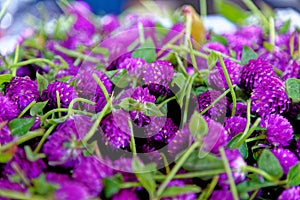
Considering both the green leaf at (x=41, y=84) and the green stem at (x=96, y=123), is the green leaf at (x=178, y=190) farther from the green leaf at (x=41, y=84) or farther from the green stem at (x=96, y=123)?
the green leaf at (x=41, y=84)

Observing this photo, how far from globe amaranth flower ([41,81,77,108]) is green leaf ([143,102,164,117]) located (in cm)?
8

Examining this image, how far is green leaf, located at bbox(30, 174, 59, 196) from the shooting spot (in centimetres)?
35

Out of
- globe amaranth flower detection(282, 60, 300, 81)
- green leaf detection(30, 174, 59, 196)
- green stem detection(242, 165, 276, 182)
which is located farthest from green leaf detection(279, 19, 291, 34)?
green leaf detection(30, 174, 59, 196)

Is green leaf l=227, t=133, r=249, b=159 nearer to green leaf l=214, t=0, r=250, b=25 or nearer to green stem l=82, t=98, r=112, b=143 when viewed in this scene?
green stem l=82, t=98, r=112, b=143

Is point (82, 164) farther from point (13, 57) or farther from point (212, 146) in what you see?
point (13, 57)

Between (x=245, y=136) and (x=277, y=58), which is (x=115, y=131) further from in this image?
(x=277, y=58)

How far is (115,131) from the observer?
42 centimetres

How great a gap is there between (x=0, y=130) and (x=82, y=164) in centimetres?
8

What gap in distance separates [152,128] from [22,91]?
14 centimetres

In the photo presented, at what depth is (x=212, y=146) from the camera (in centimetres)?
40

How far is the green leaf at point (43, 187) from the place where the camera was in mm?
345

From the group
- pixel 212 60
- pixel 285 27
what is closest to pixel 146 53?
pixel 212 60

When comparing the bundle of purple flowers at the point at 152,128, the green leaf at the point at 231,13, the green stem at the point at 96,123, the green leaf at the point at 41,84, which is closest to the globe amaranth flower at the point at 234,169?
the bundle of purple flowers at the point at 152,128

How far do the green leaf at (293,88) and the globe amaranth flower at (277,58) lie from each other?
10cm
